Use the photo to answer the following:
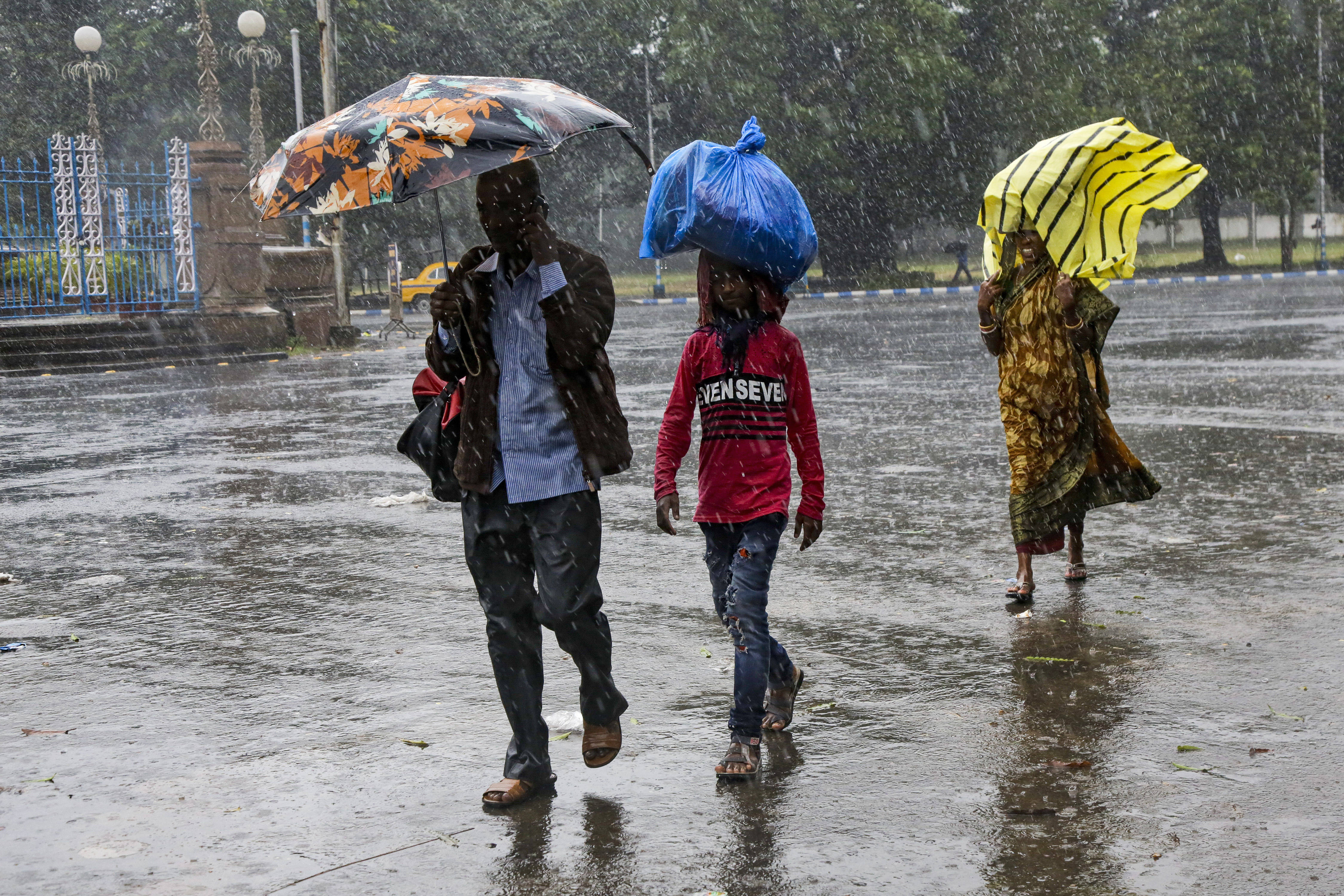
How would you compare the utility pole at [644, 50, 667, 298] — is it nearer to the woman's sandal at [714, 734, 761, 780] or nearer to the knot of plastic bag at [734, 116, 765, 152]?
the knot of plastic bag at [734, 116, 765, 152]

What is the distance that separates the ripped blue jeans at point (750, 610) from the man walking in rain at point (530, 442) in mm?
380

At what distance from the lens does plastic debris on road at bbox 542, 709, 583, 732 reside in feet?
16.4

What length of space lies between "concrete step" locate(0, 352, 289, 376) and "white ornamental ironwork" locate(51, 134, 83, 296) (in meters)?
2.22

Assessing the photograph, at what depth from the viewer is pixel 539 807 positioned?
13.9ft

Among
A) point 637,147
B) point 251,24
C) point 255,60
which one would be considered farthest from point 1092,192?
point 255,60

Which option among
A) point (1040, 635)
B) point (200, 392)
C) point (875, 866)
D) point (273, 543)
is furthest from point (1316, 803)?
point (200, 392)

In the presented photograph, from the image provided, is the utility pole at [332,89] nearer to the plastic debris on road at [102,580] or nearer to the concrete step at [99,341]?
the concrete step at [99,341]

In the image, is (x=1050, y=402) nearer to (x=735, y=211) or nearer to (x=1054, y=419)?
(x=1054, y=419)

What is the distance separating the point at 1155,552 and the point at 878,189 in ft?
146

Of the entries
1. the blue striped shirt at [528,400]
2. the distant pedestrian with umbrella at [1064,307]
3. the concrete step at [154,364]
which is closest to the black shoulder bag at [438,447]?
the blue striped shirt at [528,400]

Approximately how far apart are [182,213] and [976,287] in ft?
95.8

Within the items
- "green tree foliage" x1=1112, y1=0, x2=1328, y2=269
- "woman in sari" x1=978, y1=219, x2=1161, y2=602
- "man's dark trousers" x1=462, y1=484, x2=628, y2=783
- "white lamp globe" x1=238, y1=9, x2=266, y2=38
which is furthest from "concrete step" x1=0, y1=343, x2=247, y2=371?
"green tree foliage" x1=1112, y1=0, x2=1328, y2=269

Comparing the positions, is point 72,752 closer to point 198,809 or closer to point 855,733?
point 198,809

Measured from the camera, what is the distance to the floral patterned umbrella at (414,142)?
13.4 feet
